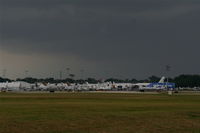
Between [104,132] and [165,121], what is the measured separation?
9.44 meters

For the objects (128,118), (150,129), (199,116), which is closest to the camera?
(150,129)

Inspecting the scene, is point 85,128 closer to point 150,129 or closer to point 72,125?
point 72,125

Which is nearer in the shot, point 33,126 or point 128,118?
point 33,126

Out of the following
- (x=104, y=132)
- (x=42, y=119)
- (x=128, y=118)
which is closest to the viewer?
(x=104, y=132)

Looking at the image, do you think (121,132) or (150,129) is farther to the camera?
(150,129)

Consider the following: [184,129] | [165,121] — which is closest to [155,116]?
[165,121]

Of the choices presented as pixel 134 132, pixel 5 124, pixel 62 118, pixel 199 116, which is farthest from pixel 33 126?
pixel 199 116

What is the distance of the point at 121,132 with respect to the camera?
34.6 metres

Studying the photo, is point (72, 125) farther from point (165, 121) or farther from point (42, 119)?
point (165, 121)

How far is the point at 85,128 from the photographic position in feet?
118

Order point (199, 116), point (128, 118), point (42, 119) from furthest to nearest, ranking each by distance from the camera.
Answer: point (199, 116), point (128, 118), point (42, 119)

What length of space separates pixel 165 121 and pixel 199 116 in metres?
7.99

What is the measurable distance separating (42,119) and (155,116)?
12086 mm

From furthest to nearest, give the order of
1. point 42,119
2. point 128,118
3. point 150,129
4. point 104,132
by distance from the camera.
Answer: point 128,118 < point 42,119 < point 150,129 < point 104,132
